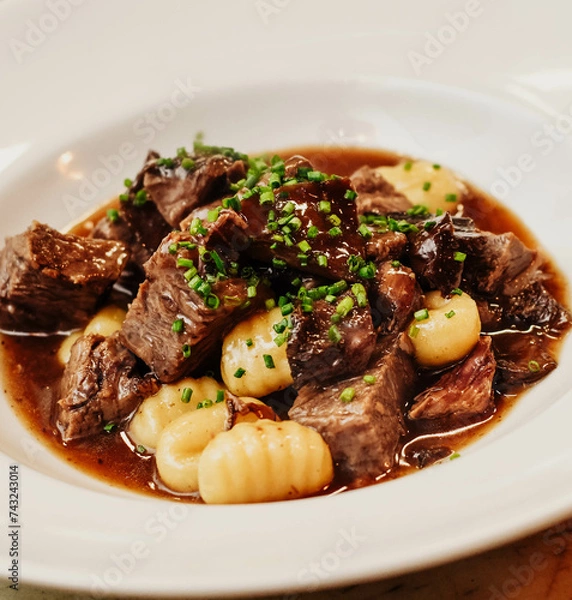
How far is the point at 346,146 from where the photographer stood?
5113 millimetres

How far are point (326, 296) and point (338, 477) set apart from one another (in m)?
0.76

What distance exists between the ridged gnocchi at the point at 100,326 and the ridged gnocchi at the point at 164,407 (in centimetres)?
63

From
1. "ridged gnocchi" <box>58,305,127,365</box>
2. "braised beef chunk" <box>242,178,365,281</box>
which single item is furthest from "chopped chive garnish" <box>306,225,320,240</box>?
"ridged gnocchi" <box>58,305,127,365</box>

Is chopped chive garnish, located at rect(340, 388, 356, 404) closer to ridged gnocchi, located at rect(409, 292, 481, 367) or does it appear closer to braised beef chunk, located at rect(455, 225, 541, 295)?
ridged gnocchi, located at rect(409, 292, 481, 367)

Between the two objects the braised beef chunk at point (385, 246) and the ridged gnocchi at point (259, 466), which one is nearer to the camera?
the ridged gnocchi at point (259, 466)

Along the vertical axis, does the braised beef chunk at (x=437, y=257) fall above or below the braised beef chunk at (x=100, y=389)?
above

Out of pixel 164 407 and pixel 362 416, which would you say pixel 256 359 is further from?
pixel 362 416

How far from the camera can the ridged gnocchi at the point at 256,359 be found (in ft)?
10.4

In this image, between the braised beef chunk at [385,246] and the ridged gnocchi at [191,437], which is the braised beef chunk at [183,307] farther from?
the braised beef chunk at [385,246]

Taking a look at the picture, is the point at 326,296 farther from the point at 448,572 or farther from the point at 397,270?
the point at 448,572

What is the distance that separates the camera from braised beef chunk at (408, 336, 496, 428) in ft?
10.2

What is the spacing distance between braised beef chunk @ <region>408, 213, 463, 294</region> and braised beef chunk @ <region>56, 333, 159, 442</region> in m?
1.35

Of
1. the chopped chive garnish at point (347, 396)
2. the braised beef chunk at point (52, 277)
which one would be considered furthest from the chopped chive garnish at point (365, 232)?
the braised beef chunk at point (52, 277)

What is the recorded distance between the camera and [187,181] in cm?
370
